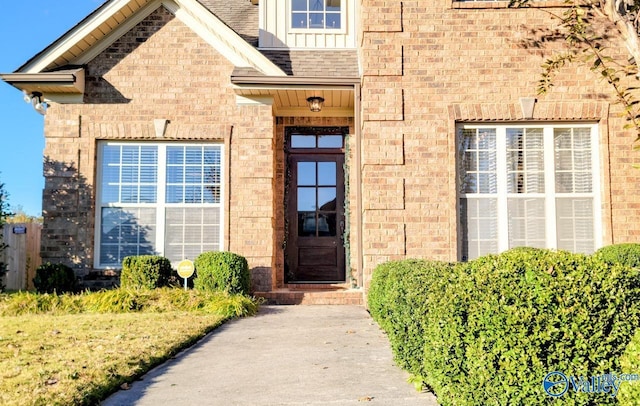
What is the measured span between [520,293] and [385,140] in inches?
203

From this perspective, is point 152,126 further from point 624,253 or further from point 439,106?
point 624,253

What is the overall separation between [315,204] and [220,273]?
2.83 meters

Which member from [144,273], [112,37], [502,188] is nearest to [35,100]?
[112,37]

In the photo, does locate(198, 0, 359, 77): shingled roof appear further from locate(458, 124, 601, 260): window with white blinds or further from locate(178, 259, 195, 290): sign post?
locate(178, 259, 195, 290): sign post

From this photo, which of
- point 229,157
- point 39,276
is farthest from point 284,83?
point 39,276

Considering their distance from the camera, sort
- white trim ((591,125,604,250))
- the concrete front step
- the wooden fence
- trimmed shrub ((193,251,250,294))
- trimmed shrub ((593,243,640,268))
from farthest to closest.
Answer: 1. the wooden fence
2. the concrete front step
3. white trim ((591,125,604,250))
4. trimmed shrub ((193,251,250,294))
5. trimmed shrub ((593,243,640,268))

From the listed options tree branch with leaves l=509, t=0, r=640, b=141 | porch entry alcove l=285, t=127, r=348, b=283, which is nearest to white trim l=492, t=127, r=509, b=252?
tree branch with leaves l=509, t=0, r=640, b=141

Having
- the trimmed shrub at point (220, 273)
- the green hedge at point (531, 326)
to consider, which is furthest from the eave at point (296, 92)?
the green hedge at point (531, 326)

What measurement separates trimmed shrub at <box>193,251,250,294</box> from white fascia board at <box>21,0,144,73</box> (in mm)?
4145

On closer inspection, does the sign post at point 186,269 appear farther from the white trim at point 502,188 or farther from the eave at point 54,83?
the white trim at point 502,188

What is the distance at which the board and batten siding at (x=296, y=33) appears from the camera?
979 centimetres

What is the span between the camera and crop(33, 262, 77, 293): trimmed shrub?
8281mm

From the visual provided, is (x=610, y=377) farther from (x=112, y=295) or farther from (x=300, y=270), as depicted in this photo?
(x=300, y=270)

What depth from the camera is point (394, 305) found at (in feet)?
15.1
